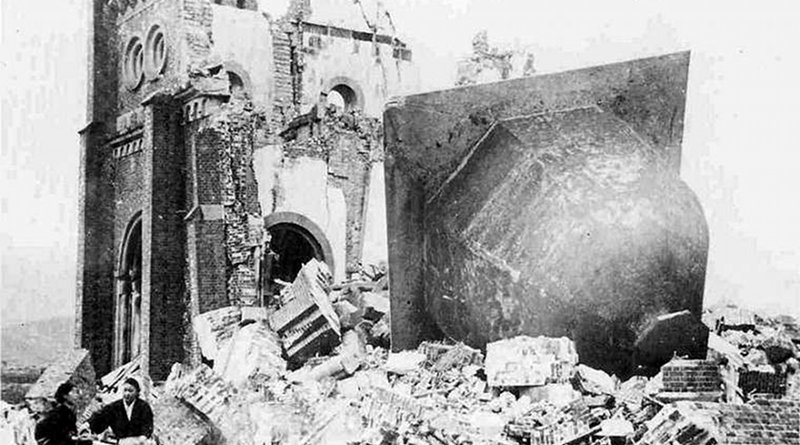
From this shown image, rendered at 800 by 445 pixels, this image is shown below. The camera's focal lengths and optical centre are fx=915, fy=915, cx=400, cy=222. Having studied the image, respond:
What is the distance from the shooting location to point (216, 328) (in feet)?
42.3

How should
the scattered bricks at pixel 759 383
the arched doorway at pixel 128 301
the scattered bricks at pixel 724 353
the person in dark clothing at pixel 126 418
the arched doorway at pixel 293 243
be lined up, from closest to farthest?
the person in dark clothing at pixel 126 418, the scattered bricks at pixel 759 383, the scattered bricks at pixel 724 353, the arched doorway at pixel 293 243, the arched doorway at pixel 128 301

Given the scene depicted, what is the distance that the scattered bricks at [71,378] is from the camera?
42.2 feet

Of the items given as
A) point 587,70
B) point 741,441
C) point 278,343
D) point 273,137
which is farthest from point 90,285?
point 741,441

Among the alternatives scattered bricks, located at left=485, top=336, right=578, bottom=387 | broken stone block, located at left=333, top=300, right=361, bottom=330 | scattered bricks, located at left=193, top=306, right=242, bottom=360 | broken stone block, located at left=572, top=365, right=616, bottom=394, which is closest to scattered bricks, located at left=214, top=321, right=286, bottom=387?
scattered bricks, located at left=193, top=306, right=242, bottom=360

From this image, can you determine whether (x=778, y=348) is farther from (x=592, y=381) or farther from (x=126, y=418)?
(x=126, y=418)

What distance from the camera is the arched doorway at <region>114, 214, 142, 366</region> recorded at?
1852 centimetres

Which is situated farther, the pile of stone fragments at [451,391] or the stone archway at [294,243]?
the stone archway at [294,243]

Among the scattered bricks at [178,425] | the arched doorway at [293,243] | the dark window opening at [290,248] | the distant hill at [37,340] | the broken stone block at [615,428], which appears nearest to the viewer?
the broken stone block at [615,428]

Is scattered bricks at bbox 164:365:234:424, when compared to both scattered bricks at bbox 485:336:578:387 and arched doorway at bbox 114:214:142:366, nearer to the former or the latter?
scattered bricks at bbox 485:336:578:387

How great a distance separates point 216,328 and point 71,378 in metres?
2.33

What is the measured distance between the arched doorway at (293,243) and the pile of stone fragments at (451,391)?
19.2 feet

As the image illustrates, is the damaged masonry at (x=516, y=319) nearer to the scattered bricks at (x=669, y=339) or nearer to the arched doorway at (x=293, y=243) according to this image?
the scattered bricks at (x=669, y=339)

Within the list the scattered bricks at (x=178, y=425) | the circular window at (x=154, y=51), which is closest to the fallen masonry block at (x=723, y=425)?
the scattered bricks at (x=178, y=425)

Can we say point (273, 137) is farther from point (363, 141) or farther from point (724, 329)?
point (724, 329)
